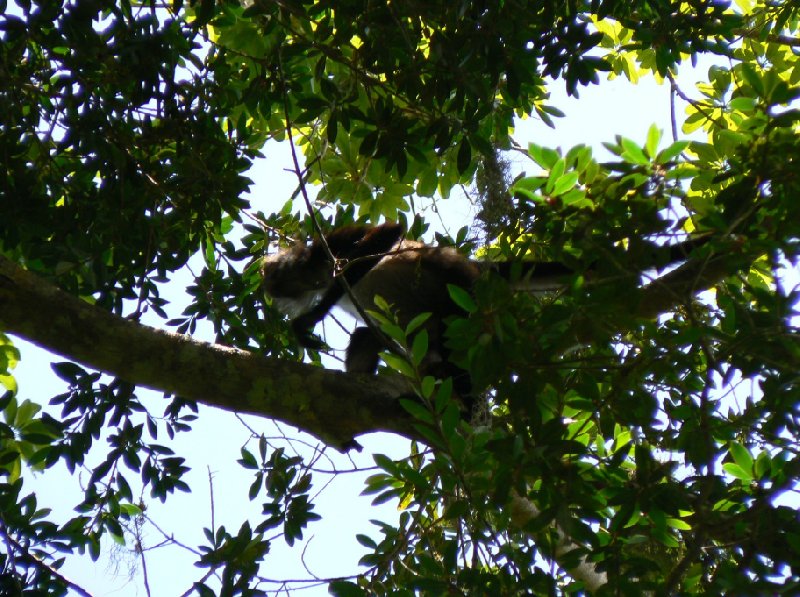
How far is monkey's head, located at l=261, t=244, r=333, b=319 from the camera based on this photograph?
5.57m

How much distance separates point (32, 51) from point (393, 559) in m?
2.70

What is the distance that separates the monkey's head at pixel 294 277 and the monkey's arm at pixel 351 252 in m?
0.41

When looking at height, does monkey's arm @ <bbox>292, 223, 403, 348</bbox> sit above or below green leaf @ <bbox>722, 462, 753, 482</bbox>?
above

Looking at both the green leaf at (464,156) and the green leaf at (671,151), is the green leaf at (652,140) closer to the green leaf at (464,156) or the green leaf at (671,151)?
the green leaf at (671,151)

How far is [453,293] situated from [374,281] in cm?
308

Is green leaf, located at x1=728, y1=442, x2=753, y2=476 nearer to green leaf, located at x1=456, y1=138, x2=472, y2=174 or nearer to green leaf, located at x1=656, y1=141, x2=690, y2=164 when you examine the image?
green leaf, located at x1=656, y1=141, x2=690, y2=164

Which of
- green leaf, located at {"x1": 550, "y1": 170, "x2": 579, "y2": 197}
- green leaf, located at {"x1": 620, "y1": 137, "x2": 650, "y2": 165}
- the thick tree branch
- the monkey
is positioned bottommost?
green leaf, located at {"x1": 550, "y1": 170, "x2": 579, "y2": 197}

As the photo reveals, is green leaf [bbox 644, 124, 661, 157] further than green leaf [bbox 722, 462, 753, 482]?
No

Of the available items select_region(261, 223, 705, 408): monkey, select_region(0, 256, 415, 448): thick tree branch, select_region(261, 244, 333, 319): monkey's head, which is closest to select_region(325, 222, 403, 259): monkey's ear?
select_region(261, 223, 705, 408): monkey

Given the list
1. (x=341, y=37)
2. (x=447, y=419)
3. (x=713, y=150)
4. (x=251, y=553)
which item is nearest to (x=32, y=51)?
(x=341, y=37)

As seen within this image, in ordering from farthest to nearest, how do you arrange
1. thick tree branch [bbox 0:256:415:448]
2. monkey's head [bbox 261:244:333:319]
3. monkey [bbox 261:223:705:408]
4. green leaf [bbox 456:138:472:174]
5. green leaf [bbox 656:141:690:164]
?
monkey's head [bbox 261:244:333:319] < monkey [bbox 261:223:705:408] < green leaf [bbox 456:138:472:174] < thick tree branch [bbox 0:256:415:448] < green leaf [bbox 656:141:690:164]

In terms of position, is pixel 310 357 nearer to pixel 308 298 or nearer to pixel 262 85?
pixel 308 298

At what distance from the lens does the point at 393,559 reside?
290 cm

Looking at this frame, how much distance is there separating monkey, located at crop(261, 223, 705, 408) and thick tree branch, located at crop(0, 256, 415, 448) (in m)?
0.84
